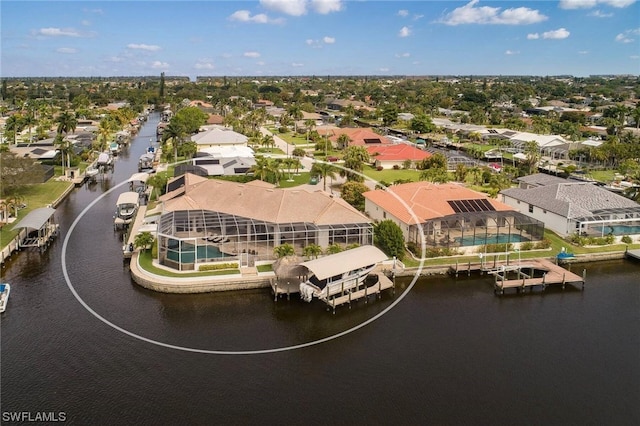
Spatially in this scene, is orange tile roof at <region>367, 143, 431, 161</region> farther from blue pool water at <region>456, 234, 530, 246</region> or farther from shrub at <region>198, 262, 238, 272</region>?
shrub at <region>198, 262, 238, 272</region>

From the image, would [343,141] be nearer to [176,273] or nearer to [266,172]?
[266,172]

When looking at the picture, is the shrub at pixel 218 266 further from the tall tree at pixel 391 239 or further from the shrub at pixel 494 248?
the shrub at pixel 494 248

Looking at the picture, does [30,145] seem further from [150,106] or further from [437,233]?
[150,106]

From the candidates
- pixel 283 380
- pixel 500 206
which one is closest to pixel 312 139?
pixel 500 206

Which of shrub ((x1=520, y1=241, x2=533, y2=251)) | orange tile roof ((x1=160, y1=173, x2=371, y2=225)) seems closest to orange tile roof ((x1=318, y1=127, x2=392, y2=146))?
orange tile roof ((x1=160, y1=173, x2=371, y2=225))

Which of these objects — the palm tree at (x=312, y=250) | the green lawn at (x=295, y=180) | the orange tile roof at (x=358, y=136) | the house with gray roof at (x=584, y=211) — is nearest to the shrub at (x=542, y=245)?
the house with gray roof at (x=584, y=211)

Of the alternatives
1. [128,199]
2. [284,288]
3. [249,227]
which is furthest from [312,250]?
[128,199]
